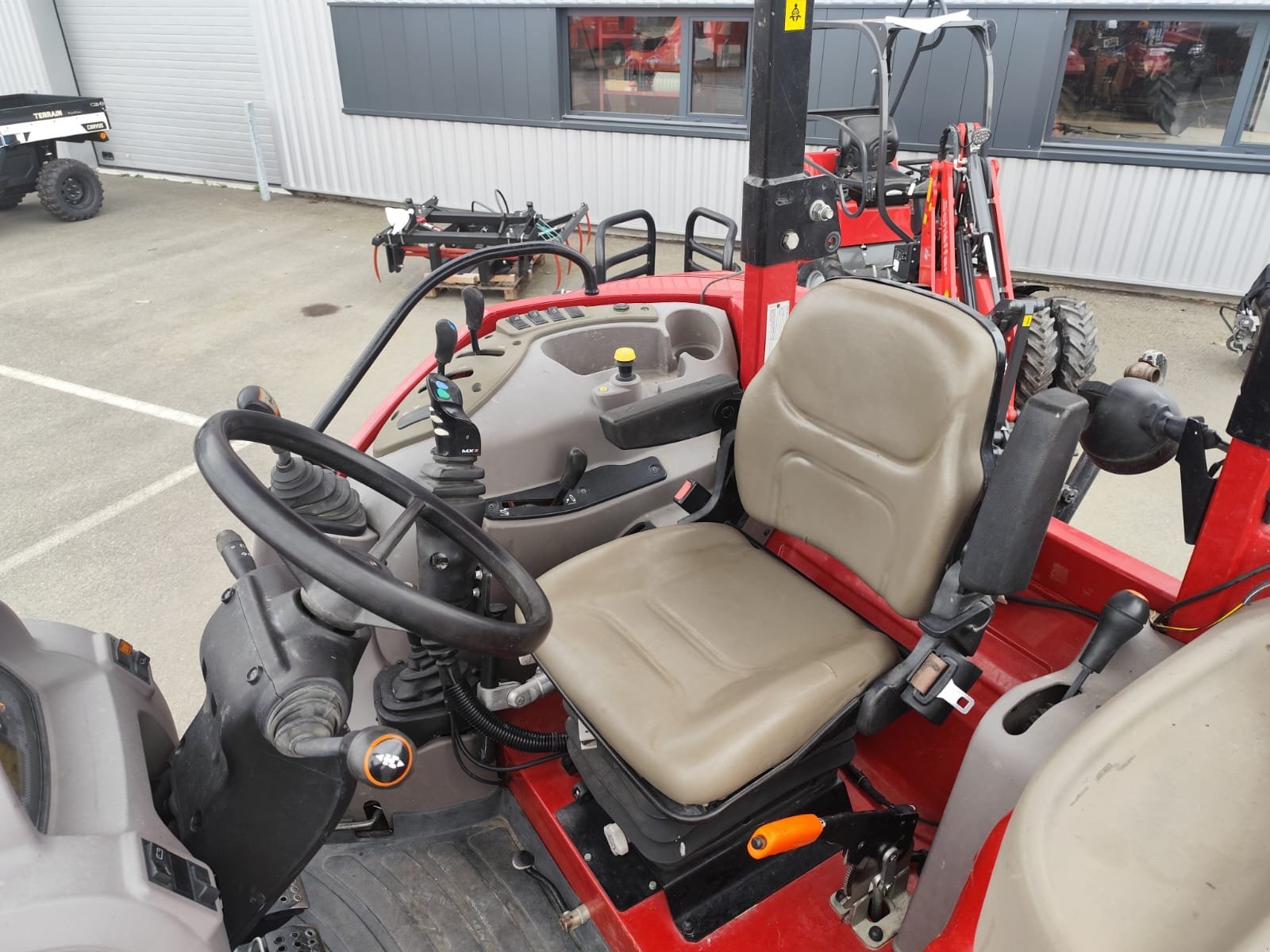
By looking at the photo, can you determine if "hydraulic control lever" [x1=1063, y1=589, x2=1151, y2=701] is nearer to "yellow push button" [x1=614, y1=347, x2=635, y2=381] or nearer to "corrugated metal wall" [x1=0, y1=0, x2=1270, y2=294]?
"yellow push button" [x1=614, y1=347, x2=635, y2=381]

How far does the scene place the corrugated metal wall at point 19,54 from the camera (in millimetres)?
8773

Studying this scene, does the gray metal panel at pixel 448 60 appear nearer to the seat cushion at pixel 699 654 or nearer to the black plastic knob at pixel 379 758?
the seat cushion at pixel 699 654

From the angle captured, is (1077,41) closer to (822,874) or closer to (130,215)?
(822,874)

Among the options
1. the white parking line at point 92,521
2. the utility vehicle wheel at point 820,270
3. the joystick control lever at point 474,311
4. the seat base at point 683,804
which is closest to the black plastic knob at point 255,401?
the joystick control lever at point 474,311

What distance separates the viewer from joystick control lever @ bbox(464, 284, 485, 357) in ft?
6.19

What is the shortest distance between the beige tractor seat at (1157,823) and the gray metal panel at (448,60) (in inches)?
Result: 261

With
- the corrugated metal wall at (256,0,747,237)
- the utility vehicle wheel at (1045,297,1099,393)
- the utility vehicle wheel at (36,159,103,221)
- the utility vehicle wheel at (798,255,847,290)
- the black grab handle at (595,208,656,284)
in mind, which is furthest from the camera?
the utility vehicle wheel at (36,159,103,221)

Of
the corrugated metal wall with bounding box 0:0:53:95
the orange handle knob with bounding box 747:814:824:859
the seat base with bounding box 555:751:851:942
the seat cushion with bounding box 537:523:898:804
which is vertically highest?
the corrugated metal wall with bounding box 0:0:53:95

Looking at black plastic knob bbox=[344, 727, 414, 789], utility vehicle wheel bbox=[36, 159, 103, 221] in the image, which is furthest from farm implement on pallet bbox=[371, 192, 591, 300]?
black plastic knob bbox=[344, 727, 414, 789]

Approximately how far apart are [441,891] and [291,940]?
29 centimetres

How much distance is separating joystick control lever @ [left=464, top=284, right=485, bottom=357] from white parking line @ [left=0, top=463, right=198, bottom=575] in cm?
200

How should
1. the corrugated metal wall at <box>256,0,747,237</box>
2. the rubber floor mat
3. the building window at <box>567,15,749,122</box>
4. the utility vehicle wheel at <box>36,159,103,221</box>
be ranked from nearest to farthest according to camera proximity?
1. the rubber floor mat
2. the building window at <box>567,15,749,122</box>
3. the corrugated metal wall at <box>256,0,747,237</box>
4. the utility vehicle wheel at <box>36,159,103,221</box>

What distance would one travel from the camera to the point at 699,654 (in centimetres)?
151

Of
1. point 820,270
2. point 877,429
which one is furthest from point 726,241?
point 877,429
